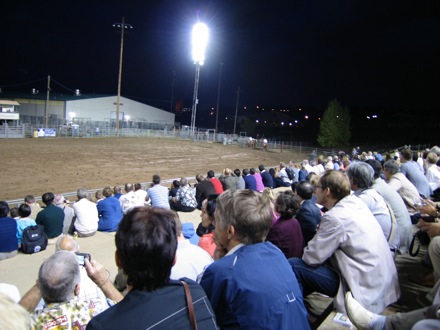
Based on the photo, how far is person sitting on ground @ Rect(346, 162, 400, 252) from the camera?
4.03m

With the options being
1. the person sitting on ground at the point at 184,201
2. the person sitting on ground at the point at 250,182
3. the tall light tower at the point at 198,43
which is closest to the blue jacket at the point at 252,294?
the person sitting on ground at the point at 184,201

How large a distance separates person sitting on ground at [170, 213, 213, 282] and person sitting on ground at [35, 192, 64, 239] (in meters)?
5.33

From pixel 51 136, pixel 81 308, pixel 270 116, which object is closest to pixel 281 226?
pixel 81 308

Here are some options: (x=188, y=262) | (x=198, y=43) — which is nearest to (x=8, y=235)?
(x=188, y=262)

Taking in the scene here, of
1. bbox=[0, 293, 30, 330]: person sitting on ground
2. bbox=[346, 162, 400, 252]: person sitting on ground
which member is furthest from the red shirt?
bbox=[0, 293, 30, 330]: person sitting on ground

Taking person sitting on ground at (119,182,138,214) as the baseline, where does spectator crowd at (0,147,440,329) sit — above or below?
above

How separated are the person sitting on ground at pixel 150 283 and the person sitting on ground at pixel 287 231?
7.64 feet

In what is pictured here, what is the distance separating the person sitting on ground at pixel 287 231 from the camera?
4.01 m

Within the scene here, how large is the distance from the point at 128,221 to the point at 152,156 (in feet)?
79.6

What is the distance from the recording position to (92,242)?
7.48 m

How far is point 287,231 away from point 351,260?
107 cm

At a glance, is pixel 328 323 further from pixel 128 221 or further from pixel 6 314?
pixel 6 314

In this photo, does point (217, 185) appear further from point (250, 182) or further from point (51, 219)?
point (51, 219)

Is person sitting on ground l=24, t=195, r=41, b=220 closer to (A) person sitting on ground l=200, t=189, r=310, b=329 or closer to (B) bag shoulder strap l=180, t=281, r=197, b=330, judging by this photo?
(A) person sitting on ground l=200, t=189, r=310, b=329
